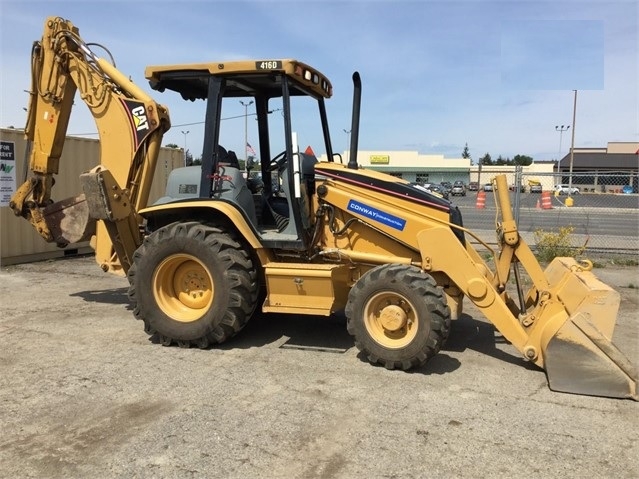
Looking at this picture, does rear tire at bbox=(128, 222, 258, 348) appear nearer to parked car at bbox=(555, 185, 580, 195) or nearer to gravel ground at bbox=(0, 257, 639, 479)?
gravel ground at bbox=(0, 257, 639, 479)

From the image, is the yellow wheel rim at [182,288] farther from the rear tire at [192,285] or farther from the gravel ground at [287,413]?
the gravel ground at [287,413]

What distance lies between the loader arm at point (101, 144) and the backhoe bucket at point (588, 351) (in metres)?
4.47

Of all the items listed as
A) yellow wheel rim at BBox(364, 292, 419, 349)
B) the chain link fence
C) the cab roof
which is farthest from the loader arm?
the chain link fence

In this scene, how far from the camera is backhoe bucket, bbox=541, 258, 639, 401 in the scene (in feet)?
13.6

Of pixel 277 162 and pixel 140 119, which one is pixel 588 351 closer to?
pixel 277 162

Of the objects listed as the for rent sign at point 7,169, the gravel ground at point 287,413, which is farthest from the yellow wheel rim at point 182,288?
the for rent sign at point 7,169

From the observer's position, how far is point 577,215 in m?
16.8

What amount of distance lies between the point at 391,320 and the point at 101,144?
12.9ft

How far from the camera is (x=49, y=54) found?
6.45m

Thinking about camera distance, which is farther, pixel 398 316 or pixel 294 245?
pixel 294 245

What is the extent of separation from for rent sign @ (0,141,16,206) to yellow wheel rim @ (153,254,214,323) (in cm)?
642

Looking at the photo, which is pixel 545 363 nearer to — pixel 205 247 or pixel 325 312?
pixel 325 312

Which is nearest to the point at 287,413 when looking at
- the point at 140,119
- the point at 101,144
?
the point at 140,119

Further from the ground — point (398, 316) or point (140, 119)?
point (140, 119)
